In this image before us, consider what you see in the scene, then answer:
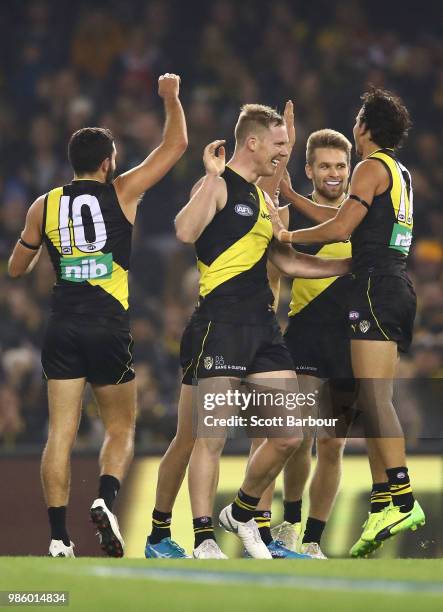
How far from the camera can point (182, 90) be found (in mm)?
14812

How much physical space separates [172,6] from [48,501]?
965 centimetres

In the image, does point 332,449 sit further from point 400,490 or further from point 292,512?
point 400,490

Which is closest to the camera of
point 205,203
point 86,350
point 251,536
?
point 205,203

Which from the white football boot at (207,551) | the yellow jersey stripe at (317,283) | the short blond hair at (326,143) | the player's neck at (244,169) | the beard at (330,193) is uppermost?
the short blond hair at (326,143)

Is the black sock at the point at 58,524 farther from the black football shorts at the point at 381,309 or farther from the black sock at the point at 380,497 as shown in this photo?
the black football shorts at the point at 381,309

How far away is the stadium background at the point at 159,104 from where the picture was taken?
11844mm

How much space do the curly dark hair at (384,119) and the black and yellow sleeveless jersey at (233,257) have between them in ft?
2.47

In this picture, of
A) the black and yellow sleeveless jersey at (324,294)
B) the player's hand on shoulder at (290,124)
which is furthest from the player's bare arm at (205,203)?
the black and yellow sleeveless jersey at (324,294)

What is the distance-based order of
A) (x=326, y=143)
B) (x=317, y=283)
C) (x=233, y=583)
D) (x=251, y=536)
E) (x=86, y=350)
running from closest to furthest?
(x=233, y=583)
(x=251, y=536)
(x=86, y=350)
(x=317, y=283)
(x=326, y=143)

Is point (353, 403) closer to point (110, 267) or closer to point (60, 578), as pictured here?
point (110, 267)

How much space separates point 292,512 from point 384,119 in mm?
2219

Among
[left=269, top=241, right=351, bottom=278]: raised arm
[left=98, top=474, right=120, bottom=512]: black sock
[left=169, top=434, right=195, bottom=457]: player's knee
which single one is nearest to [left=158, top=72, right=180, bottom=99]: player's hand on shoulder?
[left=269, top=241, right=351, bottom=278]: raised arm

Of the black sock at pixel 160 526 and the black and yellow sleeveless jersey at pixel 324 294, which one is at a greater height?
→ the black and yellow sleeveless jersey at pixel 324 294

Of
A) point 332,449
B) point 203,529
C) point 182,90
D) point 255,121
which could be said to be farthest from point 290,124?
point 182,90
